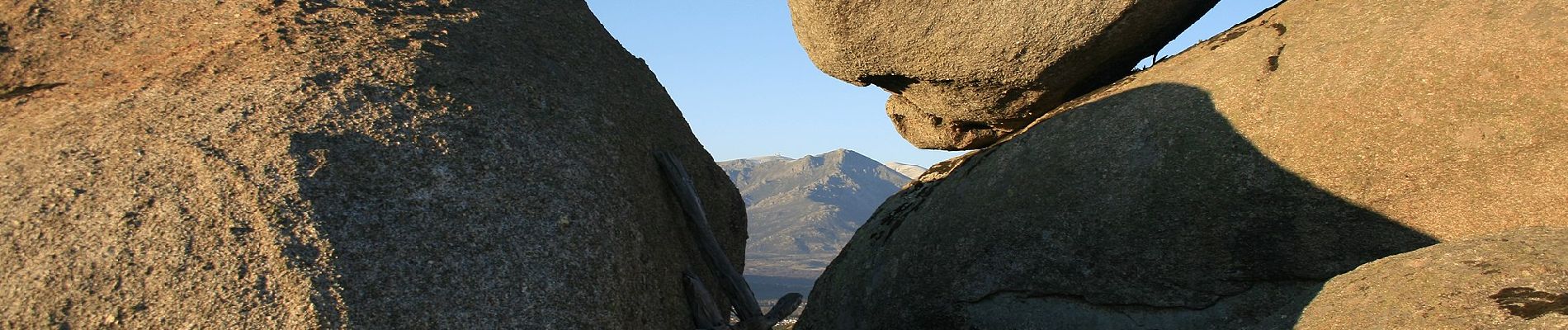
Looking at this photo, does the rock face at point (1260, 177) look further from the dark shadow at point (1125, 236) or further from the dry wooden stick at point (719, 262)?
the dry wooden stick at point (719, 262)

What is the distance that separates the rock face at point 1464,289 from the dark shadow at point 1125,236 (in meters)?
0.54

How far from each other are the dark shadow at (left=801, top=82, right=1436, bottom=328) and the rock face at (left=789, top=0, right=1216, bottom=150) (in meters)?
0.63

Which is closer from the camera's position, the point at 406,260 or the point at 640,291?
the point at 406,260

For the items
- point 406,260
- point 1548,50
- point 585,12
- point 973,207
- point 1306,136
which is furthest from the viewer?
point 585,12

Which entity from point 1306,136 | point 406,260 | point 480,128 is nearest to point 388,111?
point 480,128

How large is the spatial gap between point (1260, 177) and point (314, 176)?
18.8 ft

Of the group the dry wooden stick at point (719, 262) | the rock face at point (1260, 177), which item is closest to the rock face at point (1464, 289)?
the rock face at point (1260, 177)

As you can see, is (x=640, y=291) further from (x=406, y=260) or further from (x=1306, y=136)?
(x=1306, y=136)

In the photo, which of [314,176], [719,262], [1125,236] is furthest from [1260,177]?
[314,176]

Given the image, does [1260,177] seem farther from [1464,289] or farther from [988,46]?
[988,46]

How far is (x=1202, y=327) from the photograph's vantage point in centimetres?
764

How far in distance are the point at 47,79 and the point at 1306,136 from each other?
7.88 metres

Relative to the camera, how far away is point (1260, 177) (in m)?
7.82

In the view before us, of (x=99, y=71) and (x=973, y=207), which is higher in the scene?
(x=99, y=71)
